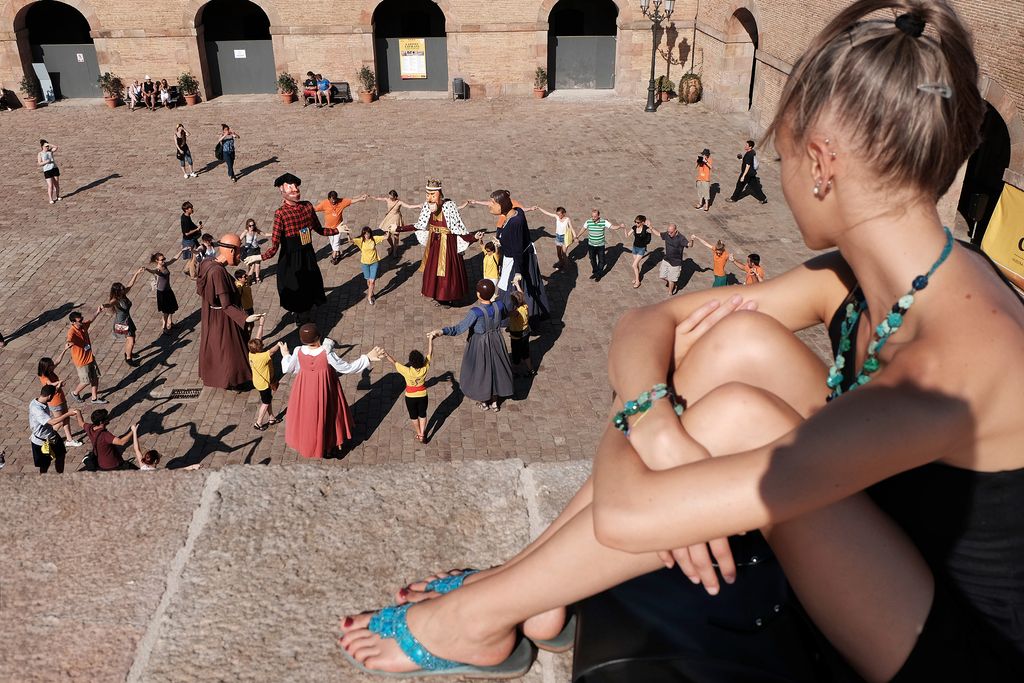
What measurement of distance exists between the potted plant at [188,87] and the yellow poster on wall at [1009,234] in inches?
878

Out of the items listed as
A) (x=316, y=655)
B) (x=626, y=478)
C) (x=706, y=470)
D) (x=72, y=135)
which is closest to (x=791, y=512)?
(x=706, y=470)

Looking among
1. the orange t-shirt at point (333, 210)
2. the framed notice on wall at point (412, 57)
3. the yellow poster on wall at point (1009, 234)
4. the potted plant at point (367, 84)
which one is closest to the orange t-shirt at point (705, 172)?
the yellow poster on wall at point (1009, 234)

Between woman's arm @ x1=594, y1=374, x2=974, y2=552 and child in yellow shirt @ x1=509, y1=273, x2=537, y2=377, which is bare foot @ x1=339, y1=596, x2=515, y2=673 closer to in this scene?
woman's arm @ x1=594, y1=374, x2=974, y2=552

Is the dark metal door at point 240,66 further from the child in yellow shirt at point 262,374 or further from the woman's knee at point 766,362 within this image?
the woman's knee at point 766,362

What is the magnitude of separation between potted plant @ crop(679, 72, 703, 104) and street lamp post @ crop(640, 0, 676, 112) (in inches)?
37.8

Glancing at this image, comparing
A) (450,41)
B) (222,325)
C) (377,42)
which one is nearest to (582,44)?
(450,41)

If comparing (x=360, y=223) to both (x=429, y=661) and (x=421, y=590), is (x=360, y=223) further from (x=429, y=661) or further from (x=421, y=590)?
(x=429, y=661)

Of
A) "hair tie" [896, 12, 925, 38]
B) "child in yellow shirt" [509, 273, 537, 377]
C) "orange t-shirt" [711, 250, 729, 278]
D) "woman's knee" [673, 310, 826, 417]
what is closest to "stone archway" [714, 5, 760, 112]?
"orange t-shirt" [711, 250, 729, 278]

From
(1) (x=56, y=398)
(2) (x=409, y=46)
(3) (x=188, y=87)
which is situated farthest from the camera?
(2) (x=409, y=46)

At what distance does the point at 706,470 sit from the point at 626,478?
191 mm

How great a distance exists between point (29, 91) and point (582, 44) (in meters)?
16.9

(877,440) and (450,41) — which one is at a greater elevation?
(877,440)

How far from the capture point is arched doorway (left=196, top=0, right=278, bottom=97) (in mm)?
27438

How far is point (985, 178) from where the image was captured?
17703mm
